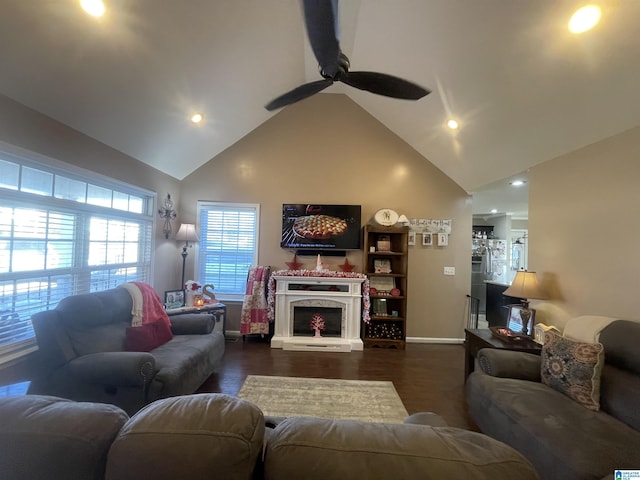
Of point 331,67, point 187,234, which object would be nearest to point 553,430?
point 331,67

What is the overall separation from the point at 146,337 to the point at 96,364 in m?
0.56

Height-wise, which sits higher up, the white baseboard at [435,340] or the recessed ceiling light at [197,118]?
the recessed ceiling light at [197,118]

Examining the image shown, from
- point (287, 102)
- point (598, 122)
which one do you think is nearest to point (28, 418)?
point (287, 102)

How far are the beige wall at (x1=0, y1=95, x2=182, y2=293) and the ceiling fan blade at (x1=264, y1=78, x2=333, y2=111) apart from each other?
6.26 feet

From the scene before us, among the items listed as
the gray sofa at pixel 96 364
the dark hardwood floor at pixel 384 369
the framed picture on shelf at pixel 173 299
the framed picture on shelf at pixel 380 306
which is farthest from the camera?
the framed picture on shelf at pixel 380 306

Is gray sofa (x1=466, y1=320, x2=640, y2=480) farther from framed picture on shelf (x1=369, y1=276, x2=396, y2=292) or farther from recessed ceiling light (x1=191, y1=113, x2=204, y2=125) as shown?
recessed ceiling light (x1=191, y1=113, x2=204, y2=125)

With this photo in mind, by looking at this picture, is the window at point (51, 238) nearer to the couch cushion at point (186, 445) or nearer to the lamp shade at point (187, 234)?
the lamp shade at point (187, 234)

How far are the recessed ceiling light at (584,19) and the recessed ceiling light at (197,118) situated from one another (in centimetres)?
363

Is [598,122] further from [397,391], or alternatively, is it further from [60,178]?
[60,178]

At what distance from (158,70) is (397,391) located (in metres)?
3.99

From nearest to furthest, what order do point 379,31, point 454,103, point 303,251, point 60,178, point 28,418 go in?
point 28,418
point 60,178
point 379,31
point 454,103
point 303,251

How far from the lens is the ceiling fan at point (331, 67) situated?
137 centimetres

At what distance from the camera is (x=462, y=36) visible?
2344 millimetres

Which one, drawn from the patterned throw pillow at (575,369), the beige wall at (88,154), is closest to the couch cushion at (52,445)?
the beige wall at (88,154)
